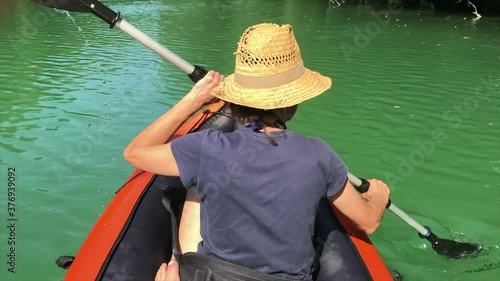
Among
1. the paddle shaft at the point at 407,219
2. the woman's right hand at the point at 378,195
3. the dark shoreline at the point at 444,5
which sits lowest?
the dark shoreline at the point at 444,5

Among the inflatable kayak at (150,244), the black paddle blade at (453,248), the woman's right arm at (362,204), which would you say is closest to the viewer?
the woman's right arm at (362,204)

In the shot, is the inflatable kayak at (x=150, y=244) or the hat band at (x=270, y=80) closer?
the hat band at (x=270, y=80)

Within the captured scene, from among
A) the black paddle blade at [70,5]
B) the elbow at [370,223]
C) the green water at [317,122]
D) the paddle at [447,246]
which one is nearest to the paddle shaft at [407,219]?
the paddle at [447,246]

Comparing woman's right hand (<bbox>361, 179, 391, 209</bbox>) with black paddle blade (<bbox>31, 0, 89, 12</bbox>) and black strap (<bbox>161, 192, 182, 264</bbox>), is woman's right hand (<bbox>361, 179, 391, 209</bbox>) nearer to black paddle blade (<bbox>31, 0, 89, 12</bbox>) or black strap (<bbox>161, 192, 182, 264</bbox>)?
black strap (<bbox>161, 192, 182, 264</bbox>)

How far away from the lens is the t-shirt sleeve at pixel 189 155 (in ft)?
5.46

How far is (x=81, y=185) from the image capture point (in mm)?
4332

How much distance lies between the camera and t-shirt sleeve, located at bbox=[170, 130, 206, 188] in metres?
1.67

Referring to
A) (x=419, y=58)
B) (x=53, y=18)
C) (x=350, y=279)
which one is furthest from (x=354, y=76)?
(x=53, y=18)

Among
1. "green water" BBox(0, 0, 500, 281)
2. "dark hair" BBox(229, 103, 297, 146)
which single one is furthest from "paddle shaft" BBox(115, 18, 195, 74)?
"green water" BBox(0, 0, 500, 281)

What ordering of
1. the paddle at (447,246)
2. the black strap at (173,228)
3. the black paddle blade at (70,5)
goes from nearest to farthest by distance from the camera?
the black strap at (173,228)
the black paddle blade at (70,5)
the paddle at (447,246)

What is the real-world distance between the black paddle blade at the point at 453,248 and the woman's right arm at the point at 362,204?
1.30 metres

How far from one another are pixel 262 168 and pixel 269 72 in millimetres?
345

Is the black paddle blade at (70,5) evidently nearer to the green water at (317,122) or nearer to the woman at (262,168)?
the woman at (262,168)

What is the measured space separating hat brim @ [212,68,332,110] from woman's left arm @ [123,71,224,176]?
20cm
